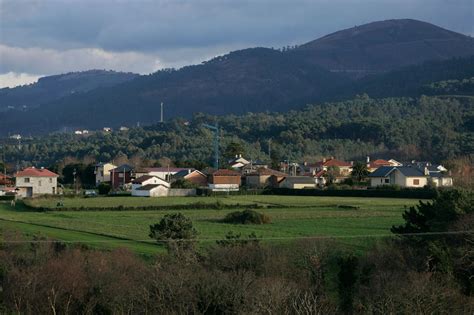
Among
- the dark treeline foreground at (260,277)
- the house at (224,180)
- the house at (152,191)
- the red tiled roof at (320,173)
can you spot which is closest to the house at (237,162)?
the red tiled roof at (320,173)

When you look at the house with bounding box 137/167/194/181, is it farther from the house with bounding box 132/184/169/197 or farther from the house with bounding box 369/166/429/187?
the house with bounding box 369/166/429/187

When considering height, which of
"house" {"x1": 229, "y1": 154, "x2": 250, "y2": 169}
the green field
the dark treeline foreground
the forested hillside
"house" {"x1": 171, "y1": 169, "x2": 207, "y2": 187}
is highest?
the forested hillside

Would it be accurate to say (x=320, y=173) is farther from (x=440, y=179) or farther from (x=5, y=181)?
(x=5, y=181)

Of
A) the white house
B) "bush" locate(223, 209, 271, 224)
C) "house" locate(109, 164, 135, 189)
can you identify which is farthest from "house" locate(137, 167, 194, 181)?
"bush" locate(223, 209, 271, 224)

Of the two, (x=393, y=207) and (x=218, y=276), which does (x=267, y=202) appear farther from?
(x=218, y=276)

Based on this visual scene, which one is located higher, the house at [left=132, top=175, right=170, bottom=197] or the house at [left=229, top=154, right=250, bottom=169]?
the house at [left=229, top=154, right=250, bottom=169]

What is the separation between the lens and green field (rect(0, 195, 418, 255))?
33.6 metres

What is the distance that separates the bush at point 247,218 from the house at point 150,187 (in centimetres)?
1917

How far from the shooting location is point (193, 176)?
73062 mm

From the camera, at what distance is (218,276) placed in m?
23.1

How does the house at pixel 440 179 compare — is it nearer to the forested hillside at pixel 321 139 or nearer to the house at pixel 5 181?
the forested hillside at pixel 321 139

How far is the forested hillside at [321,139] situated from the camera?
338ft

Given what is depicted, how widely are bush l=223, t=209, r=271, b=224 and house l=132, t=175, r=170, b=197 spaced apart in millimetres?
19168

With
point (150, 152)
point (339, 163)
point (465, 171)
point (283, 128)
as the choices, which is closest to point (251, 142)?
point (283, 128)
